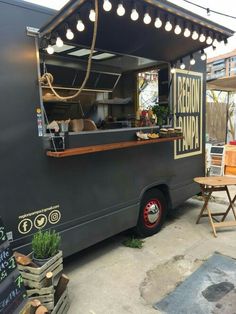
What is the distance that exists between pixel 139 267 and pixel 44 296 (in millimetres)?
1307

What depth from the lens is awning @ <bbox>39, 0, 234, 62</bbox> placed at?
2.48 m

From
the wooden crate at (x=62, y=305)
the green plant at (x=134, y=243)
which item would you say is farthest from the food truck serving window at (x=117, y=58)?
the wooden crate at (x=62, y=305)

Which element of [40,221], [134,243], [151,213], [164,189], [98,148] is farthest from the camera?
[164,189]

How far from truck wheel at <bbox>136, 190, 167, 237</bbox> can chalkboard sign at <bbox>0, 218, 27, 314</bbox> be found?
79.9 inches

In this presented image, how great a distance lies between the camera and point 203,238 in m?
3.98

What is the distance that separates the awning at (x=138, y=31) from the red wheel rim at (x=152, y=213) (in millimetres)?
2054

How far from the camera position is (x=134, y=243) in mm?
3801

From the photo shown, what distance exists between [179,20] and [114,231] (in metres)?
2.45

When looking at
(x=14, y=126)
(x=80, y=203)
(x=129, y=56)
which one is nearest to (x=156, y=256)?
(x=80, y=203)

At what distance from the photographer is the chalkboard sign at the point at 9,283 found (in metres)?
2.03

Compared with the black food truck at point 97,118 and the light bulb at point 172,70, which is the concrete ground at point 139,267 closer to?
the black food truck at point 97,118

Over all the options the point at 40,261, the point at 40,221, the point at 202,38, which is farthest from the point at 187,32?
the point at 40,261

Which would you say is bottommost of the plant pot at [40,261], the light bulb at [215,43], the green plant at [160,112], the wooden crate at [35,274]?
the wooden crate at [35,274]

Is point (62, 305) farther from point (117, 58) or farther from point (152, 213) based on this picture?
point (117, 58)
